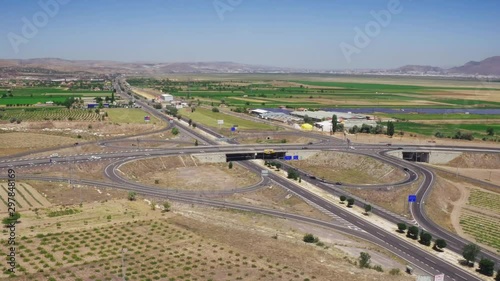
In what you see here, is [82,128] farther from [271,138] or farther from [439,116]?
[439,116]

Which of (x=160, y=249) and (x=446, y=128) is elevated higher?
(x=446, y=128)

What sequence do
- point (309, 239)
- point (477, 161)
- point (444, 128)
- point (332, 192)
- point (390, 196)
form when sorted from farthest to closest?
point (444, 128) → point (477, 161) → point (332, 192) → point (390, 196) → point (309, 239)

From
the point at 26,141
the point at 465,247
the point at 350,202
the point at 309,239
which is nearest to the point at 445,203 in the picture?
the point at 350,202

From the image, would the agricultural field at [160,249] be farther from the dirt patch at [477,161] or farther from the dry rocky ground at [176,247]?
the dirt patch at [477,161]

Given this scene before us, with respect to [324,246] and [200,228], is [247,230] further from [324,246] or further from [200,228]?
[324,246]

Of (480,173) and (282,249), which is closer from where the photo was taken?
(282,249)

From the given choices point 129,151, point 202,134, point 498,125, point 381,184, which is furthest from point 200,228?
point 498,125
